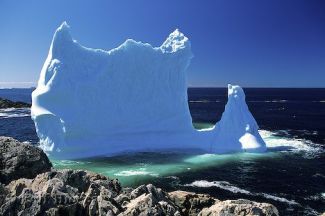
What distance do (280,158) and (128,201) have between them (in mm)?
23116

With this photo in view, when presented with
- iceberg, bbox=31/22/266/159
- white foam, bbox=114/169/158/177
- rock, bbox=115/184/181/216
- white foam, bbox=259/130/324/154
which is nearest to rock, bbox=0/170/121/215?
rock, bbox=115/184/181/216

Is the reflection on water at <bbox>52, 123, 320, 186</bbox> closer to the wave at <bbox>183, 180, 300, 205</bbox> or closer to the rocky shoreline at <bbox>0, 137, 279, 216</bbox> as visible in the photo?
the wave at <bbox>183, 180, 300, 205</bbox>

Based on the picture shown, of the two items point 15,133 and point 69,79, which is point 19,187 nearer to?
point 69,79

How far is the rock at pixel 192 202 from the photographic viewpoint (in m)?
11.8

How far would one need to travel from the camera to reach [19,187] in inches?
451

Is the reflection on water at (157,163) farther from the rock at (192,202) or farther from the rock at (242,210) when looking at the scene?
the rock at (242,210)

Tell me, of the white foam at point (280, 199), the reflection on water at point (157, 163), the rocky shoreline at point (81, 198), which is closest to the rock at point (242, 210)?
the rocky shoreline at point (81, 198)

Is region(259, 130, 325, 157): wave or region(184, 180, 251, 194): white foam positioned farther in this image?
region(259, 130, 325, 157): wave

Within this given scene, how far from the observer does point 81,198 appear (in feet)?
36.5

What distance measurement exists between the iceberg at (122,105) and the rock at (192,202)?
2059 centimetres

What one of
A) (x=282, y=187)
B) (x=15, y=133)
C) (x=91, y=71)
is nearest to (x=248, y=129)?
(x=282, y=187)

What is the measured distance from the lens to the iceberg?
32.2 meters

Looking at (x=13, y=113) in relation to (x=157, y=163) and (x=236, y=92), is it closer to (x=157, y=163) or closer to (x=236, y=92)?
(x=236, y=92)

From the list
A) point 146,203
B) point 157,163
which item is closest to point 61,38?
point 157,163
